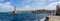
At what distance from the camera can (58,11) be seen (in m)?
26.6

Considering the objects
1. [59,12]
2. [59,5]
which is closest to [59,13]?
[59,12]

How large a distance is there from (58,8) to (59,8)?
347mm

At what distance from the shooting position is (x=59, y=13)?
1026 inches

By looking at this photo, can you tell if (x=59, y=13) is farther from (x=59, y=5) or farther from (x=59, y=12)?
(x=59, y=5)

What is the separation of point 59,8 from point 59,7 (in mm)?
250

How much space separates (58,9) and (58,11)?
1.25ft

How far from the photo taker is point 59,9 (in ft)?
87.1

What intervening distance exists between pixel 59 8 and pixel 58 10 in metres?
0.40

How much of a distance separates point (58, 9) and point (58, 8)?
0.26 metres

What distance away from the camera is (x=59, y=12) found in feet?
86.1

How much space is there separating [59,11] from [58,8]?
0.74 metres

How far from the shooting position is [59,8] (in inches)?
1049

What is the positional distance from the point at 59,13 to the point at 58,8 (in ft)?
4.12

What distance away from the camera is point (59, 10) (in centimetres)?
2659
